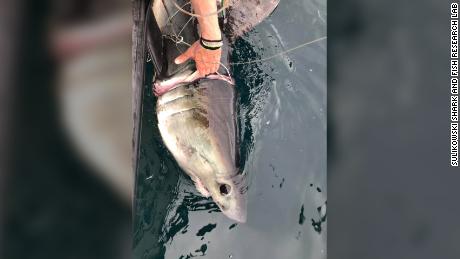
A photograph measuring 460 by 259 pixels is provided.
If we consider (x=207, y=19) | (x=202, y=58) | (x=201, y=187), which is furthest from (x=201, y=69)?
(x=201, y=187)

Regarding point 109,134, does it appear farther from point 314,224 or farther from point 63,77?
point 314,224

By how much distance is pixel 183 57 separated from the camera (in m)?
1.43

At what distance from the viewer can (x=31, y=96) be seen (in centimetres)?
100

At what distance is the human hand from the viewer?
1.41 m

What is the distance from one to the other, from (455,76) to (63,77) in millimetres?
1136

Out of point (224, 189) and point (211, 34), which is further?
point (224, 189)

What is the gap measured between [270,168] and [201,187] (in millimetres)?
247

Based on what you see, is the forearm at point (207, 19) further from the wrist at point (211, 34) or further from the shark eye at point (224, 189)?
the shark eye at point (224, 189)

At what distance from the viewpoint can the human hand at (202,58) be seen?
141 centimetres

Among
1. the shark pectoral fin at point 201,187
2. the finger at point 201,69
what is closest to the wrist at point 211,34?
the finger at point 201,69

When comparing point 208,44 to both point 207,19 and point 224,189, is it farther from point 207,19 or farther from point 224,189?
point 224,189

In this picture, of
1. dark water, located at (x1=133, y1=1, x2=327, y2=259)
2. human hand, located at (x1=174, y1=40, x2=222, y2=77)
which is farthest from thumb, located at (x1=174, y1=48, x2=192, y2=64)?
dark water, located at (x1=133, y1=1, x2=327, y2=259)

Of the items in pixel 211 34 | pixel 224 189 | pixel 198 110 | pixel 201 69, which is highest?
pixel 211 34

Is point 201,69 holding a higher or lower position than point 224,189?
higher
